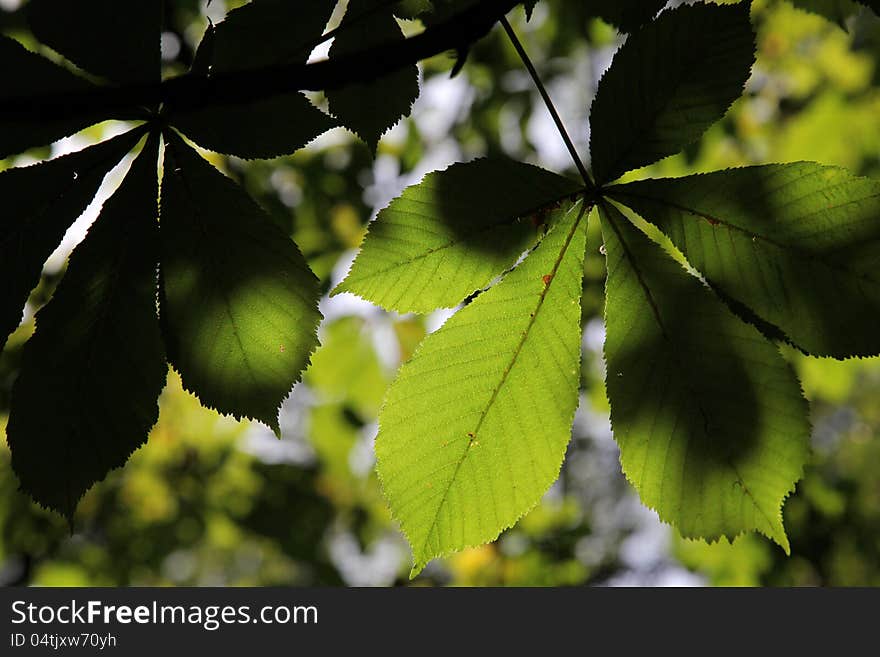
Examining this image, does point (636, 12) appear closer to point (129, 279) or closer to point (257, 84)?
point (257, 84)

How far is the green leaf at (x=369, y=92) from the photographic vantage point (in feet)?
3.14

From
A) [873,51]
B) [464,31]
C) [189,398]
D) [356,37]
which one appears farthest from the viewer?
[189,398]

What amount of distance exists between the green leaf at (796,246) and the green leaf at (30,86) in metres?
0.64

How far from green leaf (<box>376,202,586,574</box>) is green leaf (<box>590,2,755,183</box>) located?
0.16 m

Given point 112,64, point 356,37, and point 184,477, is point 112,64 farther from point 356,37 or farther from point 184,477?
point 184,477

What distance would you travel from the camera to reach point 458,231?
83cm

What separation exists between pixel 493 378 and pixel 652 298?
179mm

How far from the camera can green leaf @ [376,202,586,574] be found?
2.57 feet

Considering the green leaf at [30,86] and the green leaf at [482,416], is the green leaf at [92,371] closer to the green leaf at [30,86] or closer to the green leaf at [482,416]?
the green leaf at [30,86]

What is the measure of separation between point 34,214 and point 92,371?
17 cm

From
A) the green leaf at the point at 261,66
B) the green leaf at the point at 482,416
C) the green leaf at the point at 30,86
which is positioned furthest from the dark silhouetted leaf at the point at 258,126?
the green leaf at the point at 482,416

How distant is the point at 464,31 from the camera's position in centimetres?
72

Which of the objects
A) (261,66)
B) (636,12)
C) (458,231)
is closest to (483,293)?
(458,231)

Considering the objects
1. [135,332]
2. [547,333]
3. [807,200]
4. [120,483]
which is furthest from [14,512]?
[807,200]
